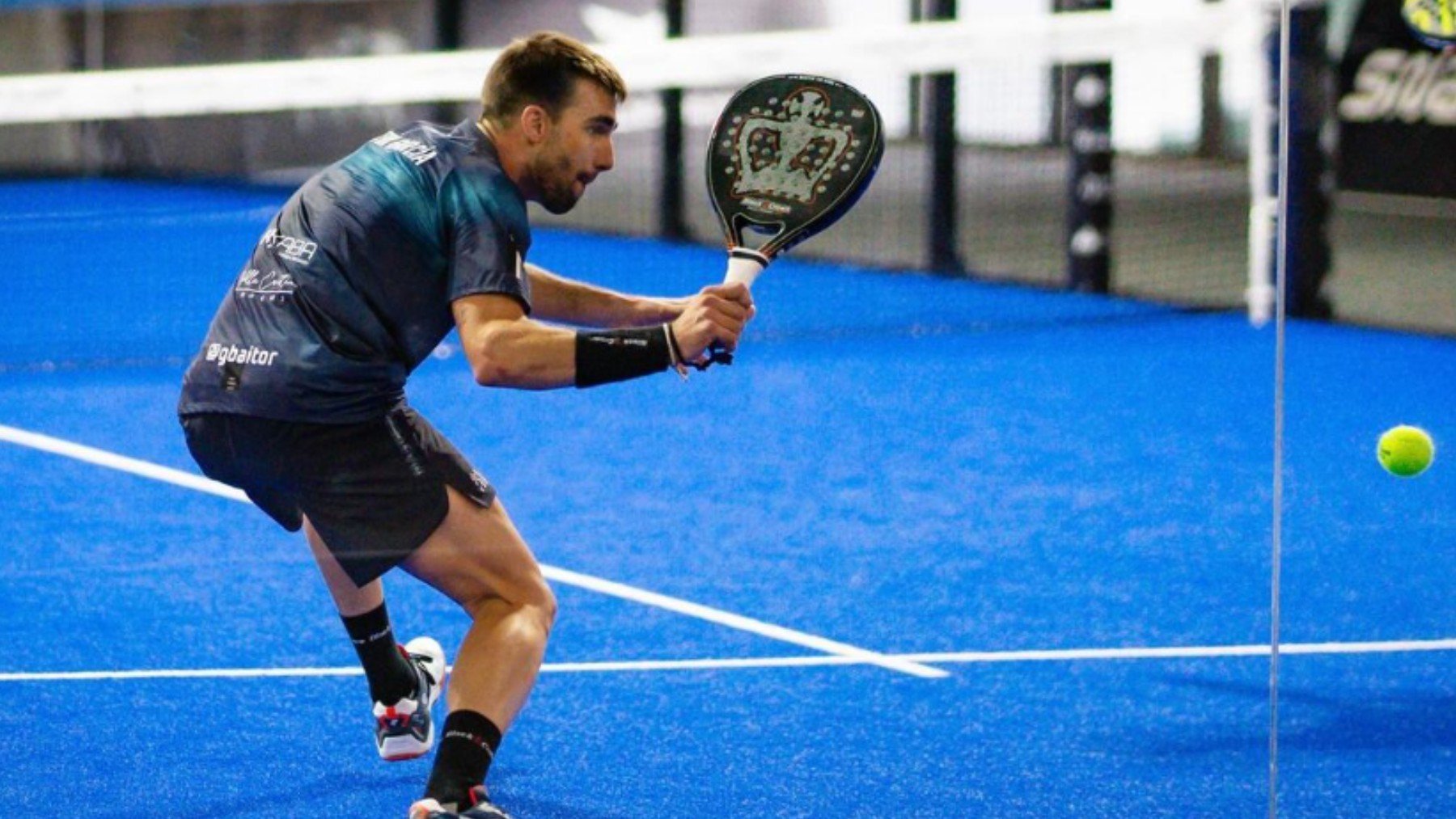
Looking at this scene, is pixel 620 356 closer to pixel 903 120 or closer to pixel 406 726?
pixel 406 726

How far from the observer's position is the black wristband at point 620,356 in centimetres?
472

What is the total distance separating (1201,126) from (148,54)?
333 inches

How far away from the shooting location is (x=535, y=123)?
16.1ft

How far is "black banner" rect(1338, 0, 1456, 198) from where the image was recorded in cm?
1262

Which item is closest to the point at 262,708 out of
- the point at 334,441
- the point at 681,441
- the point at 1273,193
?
the point at 334,441

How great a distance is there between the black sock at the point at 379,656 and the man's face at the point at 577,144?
1183 mm

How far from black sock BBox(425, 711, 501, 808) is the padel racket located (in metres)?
1.08

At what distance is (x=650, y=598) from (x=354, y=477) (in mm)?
2398

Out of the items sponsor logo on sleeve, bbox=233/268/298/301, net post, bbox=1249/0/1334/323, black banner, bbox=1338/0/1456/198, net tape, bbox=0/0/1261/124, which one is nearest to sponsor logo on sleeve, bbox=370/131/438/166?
sponsor logo on sleeve, bbox=233/268/298/301

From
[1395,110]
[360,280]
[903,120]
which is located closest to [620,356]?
[360,280]

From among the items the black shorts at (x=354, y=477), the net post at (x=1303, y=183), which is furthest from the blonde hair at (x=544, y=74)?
the net post at (x=1303, y=183)

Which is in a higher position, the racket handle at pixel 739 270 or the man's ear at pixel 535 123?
the man's ear at pixel 535 123

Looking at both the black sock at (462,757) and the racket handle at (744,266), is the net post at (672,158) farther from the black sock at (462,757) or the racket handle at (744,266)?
the black sock at (462,757)

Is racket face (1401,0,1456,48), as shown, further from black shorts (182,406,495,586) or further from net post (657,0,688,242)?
net post (657,0,688,242)
